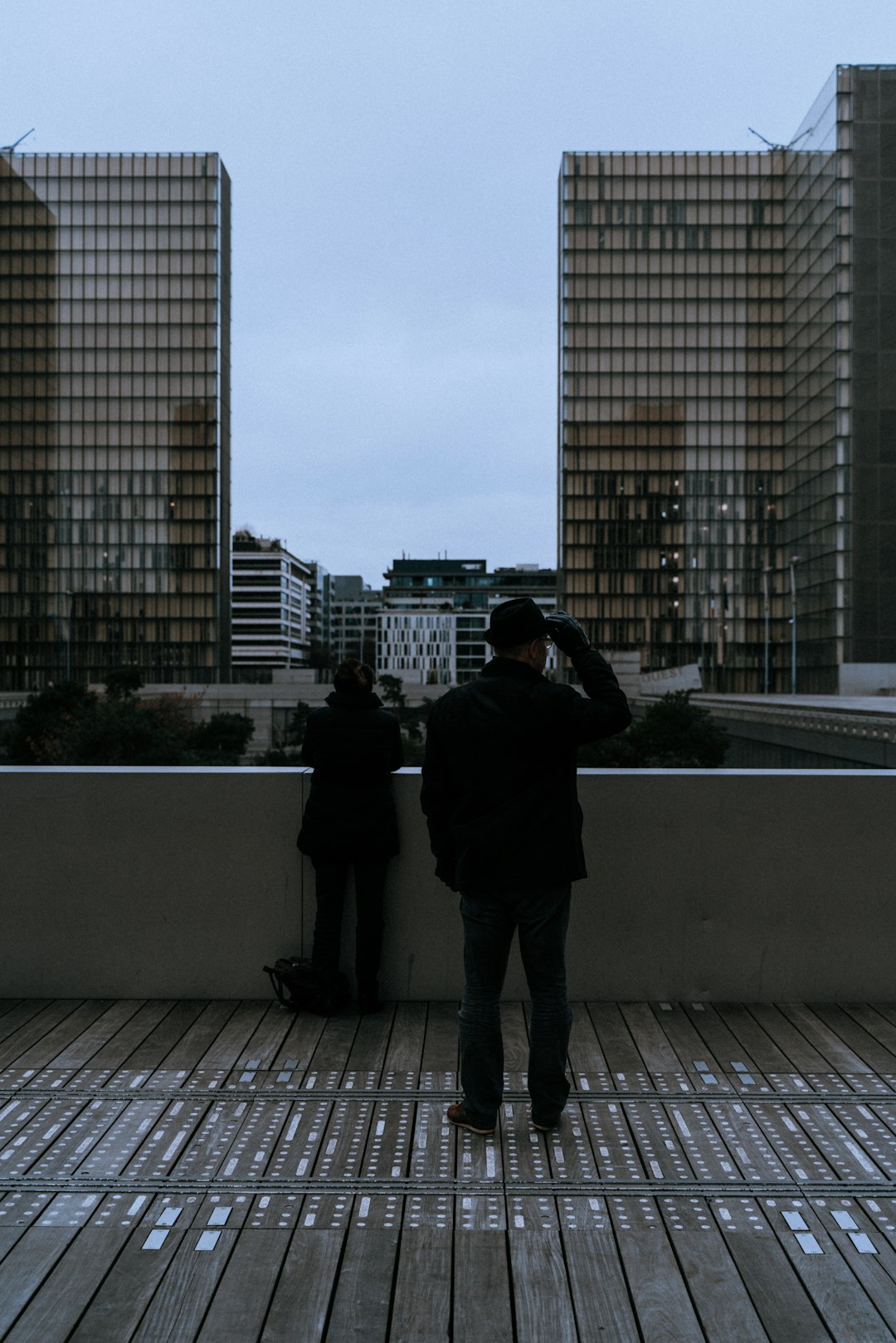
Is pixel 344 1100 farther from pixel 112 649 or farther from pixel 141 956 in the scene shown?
pixel 112 649

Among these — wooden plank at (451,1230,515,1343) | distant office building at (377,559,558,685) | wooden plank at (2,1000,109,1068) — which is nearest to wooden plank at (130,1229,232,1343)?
wooden plank at (451,1230,515,1343)

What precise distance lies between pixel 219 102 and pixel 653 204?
6360 inches

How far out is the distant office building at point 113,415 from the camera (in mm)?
72250

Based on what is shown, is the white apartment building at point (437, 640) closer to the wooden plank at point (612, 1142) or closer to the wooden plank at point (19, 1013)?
the wooden plank at point (19, 1013)

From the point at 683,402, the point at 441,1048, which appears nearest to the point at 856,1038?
the point at 441,1048

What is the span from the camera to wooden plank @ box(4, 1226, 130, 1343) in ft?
6.92

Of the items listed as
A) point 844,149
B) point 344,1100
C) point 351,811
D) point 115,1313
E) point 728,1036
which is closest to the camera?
point 115,1313

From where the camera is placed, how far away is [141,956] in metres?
4.38

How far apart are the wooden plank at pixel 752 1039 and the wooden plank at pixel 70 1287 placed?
233cm

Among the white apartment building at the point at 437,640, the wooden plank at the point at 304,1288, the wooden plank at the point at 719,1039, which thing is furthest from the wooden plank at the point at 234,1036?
the white apartment building at the point at 437,640

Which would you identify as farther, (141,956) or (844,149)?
(844,149)

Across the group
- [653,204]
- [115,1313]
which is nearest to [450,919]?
[115,1313]

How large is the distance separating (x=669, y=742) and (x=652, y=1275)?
80.8 ft

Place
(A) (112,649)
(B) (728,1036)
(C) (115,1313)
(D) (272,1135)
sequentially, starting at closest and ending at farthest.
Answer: (C) (115,1313)
(D) (272,1135)
(B) (728,1036)
(A) (112,649)
